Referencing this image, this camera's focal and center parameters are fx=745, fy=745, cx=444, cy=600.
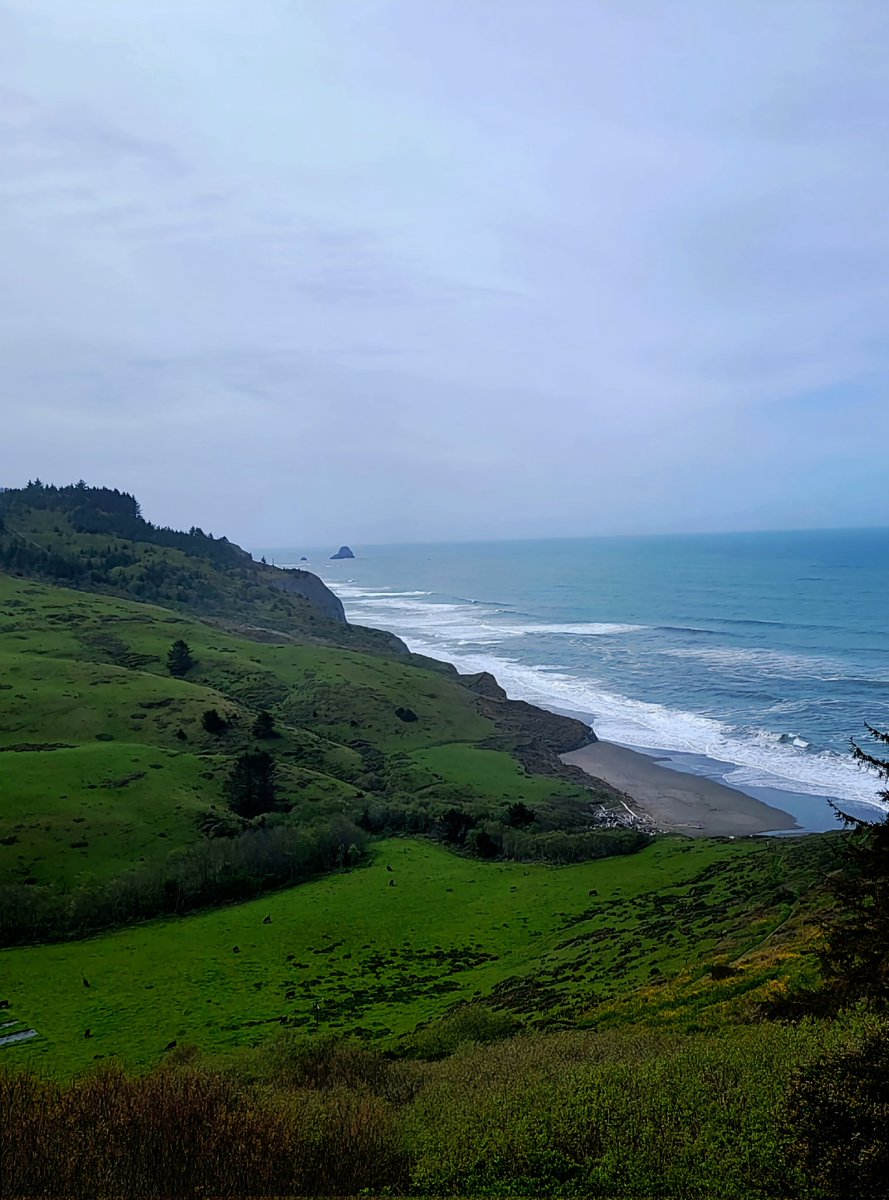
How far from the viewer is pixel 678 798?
68.4 metres

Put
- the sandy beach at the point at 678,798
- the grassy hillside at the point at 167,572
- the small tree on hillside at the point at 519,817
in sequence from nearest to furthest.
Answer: the sandy beach at the point at 678,798
the small tree on hillside at the point at 519,817
the grassy hillside at the point at 167,572

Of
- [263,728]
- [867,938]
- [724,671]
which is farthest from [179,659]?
[867,938]

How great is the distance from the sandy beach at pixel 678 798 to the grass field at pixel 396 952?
443 inches

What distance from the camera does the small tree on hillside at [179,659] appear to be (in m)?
97.0

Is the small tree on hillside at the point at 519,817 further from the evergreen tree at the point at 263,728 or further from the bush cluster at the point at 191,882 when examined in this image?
the evergreen tree at the point at 263,728

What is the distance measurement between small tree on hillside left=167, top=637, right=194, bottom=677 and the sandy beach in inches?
1979

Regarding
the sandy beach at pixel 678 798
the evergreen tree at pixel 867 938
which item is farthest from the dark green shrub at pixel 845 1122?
the sandy beach at pixel 678 798

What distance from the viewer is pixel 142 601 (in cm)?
14525

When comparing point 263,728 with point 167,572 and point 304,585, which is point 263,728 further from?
point 304,585

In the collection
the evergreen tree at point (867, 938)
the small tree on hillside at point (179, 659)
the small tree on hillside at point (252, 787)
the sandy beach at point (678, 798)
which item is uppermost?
the evergreen tree at point (867, 938)

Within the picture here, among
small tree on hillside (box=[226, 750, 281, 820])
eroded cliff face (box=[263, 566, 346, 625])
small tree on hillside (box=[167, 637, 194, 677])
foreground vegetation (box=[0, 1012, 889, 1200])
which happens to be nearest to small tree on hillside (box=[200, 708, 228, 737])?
small tree on hillside (box=[226, 750, 281, 820])

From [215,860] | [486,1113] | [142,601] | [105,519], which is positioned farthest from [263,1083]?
[105,519]

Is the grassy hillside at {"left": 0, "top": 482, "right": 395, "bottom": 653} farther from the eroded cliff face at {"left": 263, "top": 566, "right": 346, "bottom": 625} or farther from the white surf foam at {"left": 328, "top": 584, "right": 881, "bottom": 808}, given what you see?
the white surf foam at {"left": 328, "top": 584, "right": 881, "bottom": 808}

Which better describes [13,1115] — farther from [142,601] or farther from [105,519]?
[105,519]
